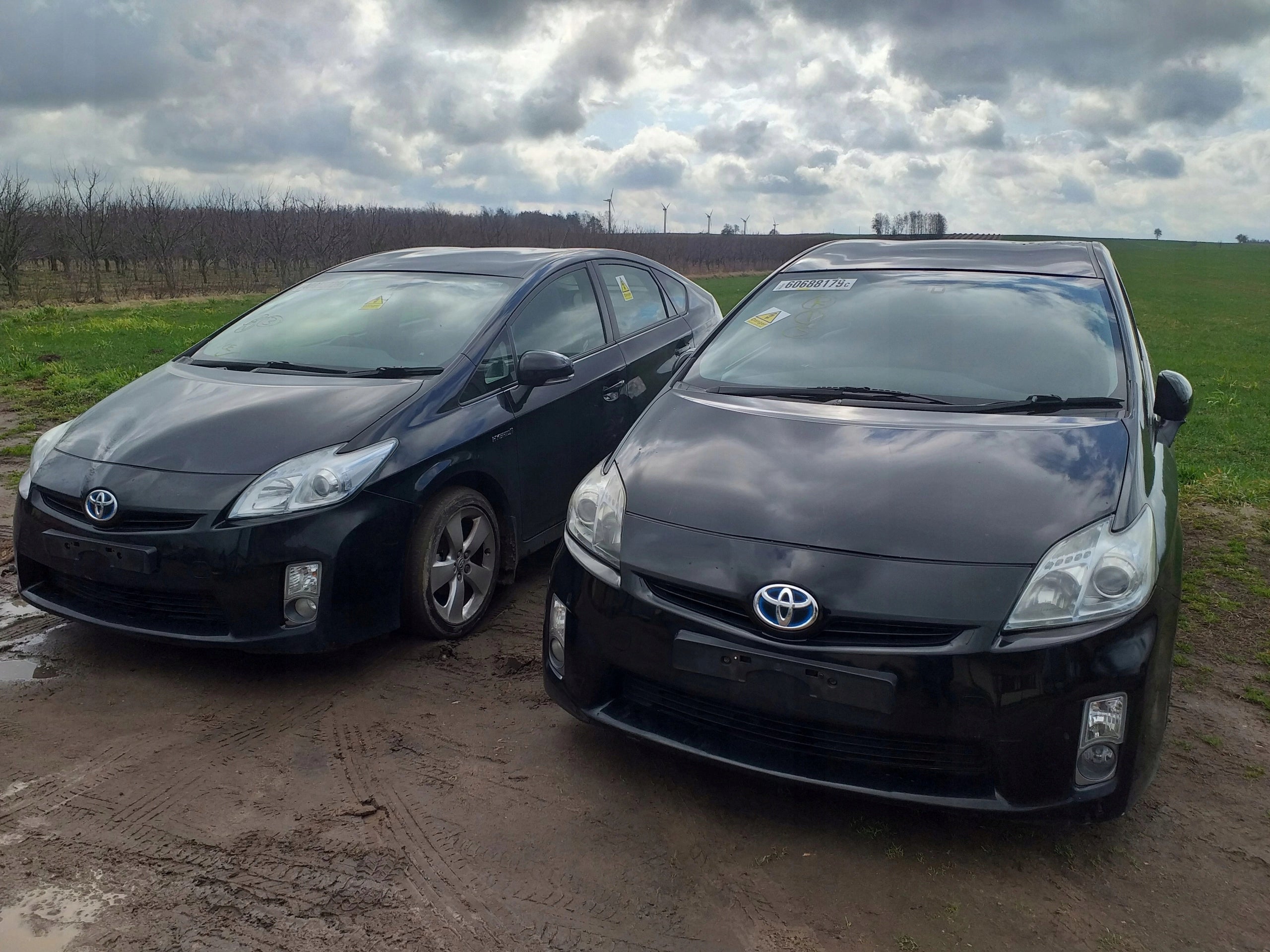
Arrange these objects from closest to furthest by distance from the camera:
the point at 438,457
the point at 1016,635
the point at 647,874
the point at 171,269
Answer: the point at 1016,635, the point at 647,874, the point at 438,457, the point at 171,269

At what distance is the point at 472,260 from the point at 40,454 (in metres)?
2.32

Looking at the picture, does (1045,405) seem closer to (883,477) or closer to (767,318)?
(883,477)

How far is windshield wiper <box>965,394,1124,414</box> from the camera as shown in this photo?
10.5ft

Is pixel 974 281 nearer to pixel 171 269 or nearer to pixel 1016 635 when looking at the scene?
pixel 1016 635

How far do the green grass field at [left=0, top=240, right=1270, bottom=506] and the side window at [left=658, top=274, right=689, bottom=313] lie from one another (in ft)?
11.9

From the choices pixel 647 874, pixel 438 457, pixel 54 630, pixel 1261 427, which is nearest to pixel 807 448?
pixel 647 874

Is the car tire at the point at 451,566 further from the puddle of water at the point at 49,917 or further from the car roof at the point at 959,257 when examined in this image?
the car roof at the point at 959,257

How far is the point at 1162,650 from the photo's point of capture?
2.54 m

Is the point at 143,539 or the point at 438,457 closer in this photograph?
the point at 143,539

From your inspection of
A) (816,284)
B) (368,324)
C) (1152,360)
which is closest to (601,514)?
(816,284)

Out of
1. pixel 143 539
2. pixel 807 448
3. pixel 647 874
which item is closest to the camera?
pixel 647 874

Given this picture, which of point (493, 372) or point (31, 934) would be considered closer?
point (31, 934)

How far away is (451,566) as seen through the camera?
4.04m

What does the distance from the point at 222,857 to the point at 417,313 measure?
9.14ft
